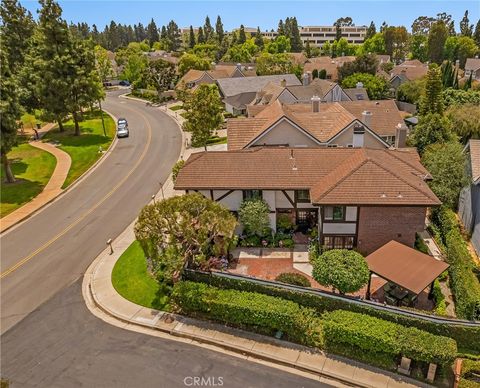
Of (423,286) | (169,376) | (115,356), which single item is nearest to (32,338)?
(115,356)

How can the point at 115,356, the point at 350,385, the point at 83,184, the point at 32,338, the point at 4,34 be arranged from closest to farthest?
the point at 350,385, the point at 115,356, the point at 32,338, the point at 83,184, the point at 4,34

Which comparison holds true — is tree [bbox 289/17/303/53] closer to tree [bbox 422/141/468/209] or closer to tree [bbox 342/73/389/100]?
tree [bbox 342/73/389/100]

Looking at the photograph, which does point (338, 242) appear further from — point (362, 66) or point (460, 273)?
point (362, 66)

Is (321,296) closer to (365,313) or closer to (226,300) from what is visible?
(365,313)

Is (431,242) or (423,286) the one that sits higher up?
(423,286)

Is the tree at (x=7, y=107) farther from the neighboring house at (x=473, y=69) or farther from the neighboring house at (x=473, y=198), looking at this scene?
the neighboring house at (x=473, y=69)

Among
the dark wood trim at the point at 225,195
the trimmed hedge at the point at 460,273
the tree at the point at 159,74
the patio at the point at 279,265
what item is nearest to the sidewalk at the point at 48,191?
the dark wood trim at the point at 225,195

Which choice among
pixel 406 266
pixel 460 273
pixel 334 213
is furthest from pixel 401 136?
pixel 406 266

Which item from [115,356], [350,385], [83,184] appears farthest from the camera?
[83,184]
